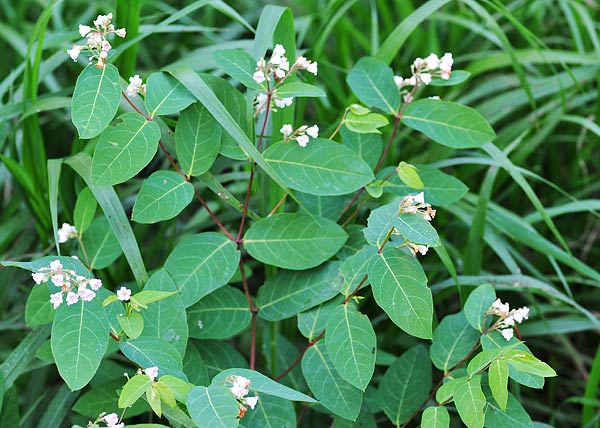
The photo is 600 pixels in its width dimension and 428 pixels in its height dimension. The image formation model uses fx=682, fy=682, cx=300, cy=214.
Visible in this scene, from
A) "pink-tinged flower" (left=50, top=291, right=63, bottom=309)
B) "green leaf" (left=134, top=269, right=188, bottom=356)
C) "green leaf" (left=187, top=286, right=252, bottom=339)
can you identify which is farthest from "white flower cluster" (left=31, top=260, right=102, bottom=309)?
"green leaf" (left=187, top=286, right=252, bottom=339)

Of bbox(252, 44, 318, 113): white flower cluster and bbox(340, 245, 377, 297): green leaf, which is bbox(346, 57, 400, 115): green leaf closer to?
bbox(252, 44, 318, 113): white flower cluster

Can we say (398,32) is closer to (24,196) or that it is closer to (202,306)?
(202,306)

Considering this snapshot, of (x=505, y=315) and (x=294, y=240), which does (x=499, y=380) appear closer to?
Answer: (x=505, y=315)

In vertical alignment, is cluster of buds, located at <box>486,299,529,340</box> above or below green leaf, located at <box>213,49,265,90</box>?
below

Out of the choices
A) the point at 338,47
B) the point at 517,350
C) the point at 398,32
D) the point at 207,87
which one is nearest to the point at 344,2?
the point at 338,47

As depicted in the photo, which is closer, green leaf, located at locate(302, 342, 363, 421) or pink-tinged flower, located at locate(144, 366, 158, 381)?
pink-tinged flower, located at locate(144, 366, 158, 381)

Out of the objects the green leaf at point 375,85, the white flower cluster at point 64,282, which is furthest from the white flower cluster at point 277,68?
the white flower cluster at point 64,282
